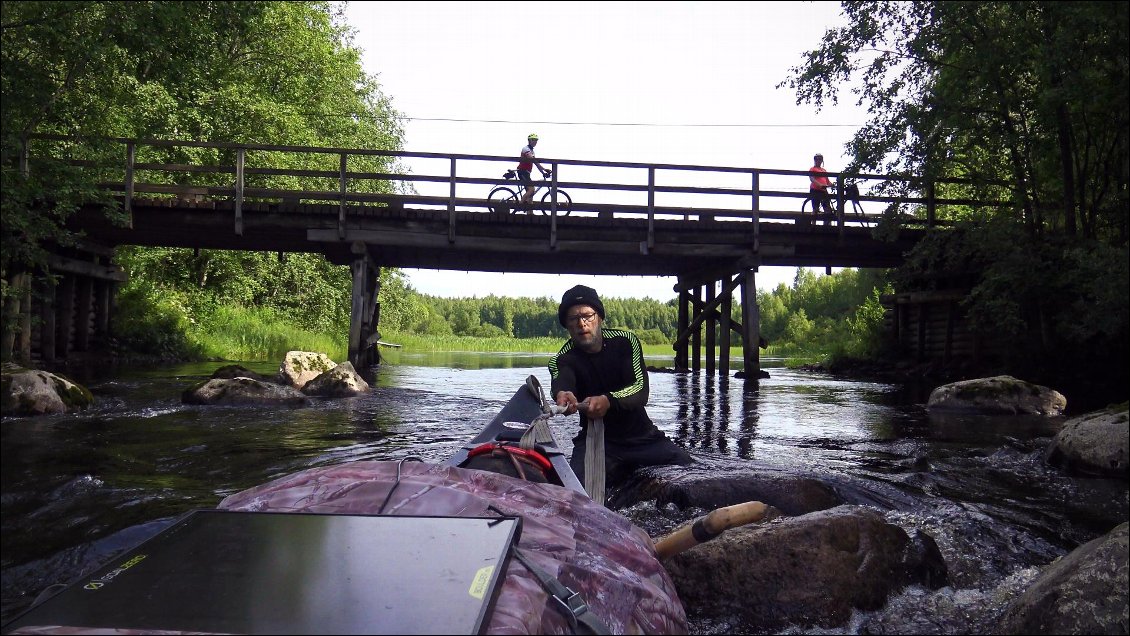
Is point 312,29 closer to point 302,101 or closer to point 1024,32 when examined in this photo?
point 302,101

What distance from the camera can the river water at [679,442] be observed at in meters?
3.93

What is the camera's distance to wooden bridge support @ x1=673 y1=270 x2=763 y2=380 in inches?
667

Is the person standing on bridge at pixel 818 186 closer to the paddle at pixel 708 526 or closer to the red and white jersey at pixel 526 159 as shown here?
the red and white jersey at pixel 526 159

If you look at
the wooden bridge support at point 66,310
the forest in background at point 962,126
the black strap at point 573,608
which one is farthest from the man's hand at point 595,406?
the wooden bridge support at point 66,310

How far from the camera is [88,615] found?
1635mm

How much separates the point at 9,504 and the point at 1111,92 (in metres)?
12.3

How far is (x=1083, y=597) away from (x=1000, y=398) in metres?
9.81

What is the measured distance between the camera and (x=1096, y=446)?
21.6ft

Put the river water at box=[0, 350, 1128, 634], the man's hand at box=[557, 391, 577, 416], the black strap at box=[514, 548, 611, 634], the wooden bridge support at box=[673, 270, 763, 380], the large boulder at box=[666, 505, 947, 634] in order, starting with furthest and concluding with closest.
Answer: the wooden bridge support at box=[673, 270, 763, 380], the man's hand at box=[557, 391, 577, 416], the river water at box=[0, 350, 1128, 634], the large boulder at box=[666, 505, 947, 634], the black strap at box=[514, 548, 611, 634]

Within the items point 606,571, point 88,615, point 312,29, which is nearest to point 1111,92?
point 606,571

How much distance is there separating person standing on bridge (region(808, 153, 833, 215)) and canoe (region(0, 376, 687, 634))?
14755mm

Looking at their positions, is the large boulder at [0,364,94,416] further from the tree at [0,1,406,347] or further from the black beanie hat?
the black beanie hat

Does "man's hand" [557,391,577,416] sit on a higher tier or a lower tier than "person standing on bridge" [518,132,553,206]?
lower

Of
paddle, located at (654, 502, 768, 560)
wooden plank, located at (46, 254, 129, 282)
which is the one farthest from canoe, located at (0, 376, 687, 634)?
wooden plank, located at (46, 254, 129, 282)
